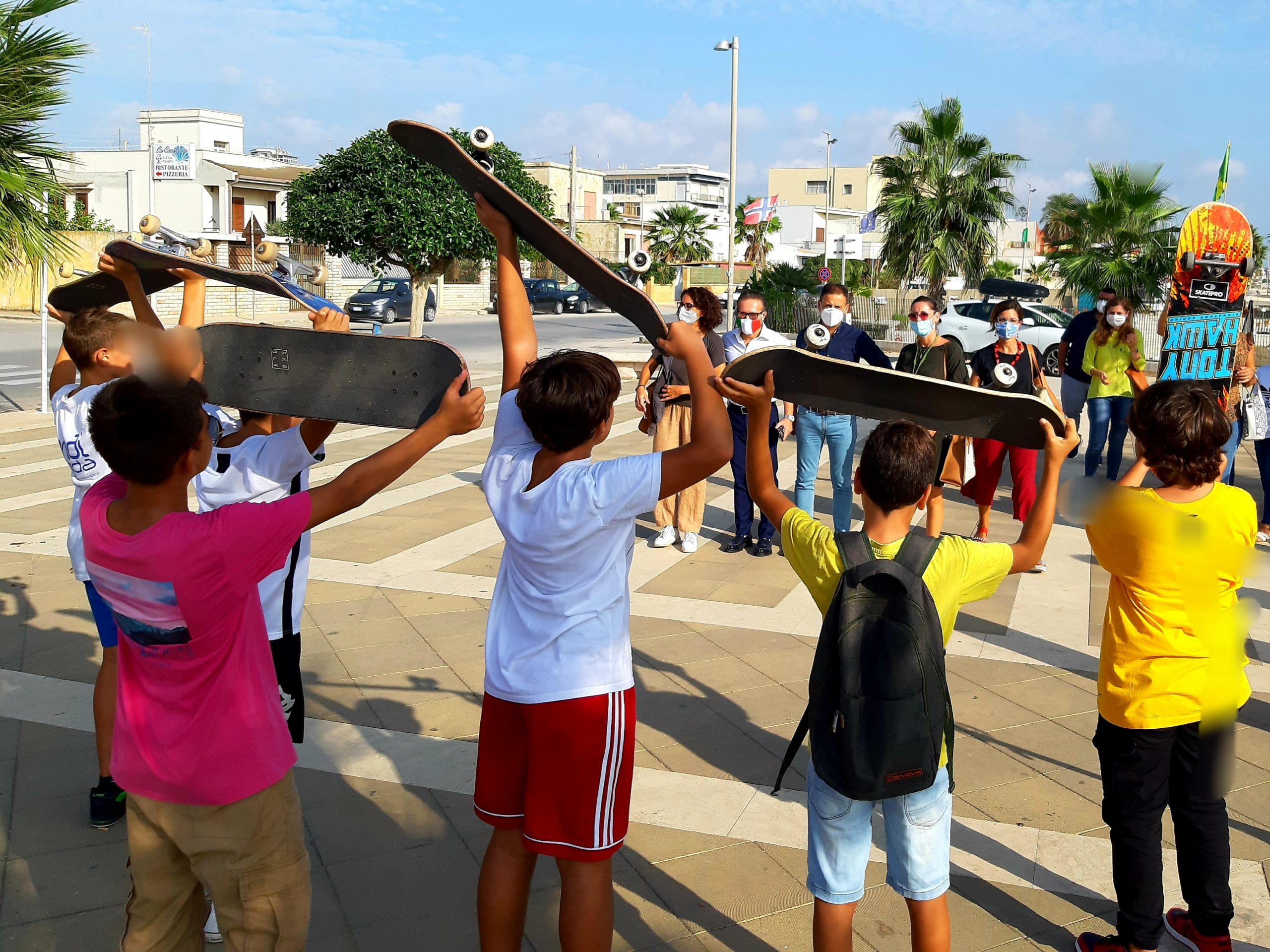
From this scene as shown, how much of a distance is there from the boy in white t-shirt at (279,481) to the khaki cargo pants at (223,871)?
53 centimetres

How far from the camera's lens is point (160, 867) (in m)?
2.22

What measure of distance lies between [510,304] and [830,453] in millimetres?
4764

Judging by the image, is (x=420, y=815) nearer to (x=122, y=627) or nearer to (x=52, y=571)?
(x=122, y=627)

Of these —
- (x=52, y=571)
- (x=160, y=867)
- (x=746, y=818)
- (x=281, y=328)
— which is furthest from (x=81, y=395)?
(x=52, y=571)

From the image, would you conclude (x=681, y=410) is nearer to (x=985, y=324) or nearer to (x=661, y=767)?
(x=661, y=767)

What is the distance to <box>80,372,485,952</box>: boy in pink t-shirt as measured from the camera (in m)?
2.05

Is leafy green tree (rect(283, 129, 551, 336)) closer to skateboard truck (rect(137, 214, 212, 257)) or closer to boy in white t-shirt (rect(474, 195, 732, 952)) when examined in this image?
skateboard truck (rect(137, 214, 212, 257))

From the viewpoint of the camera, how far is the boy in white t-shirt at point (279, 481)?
2.66 metres

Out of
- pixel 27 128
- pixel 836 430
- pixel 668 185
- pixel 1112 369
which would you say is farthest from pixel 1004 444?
pixel 668 185

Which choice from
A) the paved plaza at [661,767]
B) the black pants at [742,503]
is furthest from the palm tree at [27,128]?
the black pants at [742,503]

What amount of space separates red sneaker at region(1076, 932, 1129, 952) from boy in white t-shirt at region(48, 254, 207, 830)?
295 centimetres

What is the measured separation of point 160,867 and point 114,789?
5.00 ft

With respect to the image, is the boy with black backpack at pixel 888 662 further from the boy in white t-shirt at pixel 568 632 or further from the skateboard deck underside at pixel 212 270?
the skateboard deck underside at pixel 212 270

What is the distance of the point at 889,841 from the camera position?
2.48 meters
